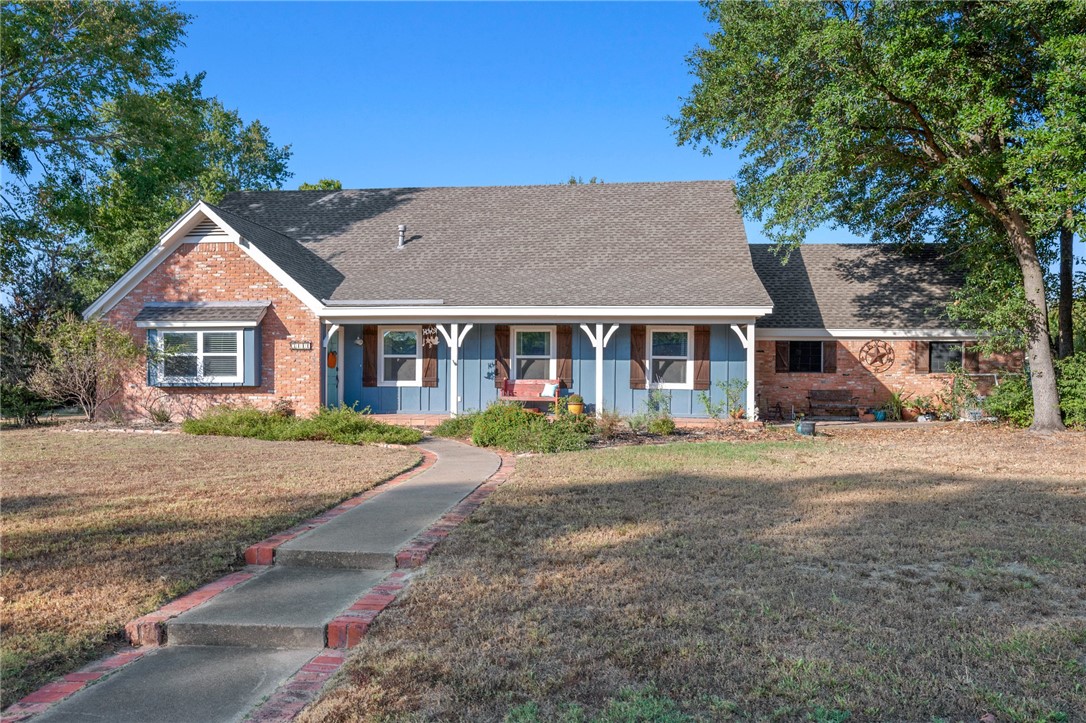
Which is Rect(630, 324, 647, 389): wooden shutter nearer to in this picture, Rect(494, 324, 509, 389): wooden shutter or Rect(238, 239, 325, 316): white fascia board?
Rect(494, 324, 509, 389): wooden shutter

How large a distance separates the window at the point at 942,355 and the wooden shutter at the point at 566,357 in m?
10.3

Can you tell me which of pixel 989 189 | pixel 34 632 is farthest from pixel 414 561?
pixel 989 189

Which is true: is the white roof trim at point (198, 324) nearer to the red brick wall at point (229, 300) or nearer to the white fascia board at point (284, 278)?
the red brick wall at point (229, 300)

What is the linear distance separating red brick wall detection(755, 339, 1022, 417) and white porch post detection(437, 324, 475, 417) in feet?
26.9

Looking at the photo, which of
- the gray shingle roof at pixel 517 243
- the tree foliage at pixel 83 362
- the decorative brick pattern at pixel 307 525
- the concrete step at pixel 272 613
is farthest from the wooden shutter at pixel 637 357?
the concrete step at pixel 272 613

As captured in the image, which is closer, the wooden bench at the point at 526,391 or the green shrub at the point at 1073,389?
the green shrub at the point at 1073,389

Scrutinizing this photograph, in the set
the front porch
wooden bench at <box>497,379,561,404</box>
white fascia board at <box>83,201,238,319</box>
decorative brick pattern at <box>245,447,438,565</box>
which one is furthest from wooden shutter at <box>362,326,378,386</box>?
decorative brick pattern at <box>245,447,438,565</box>

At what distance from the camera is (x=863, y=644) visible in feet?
13.4

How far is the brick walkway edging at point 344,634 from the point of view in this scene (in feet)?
11.6

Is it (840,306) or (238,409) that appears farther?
(840,306)

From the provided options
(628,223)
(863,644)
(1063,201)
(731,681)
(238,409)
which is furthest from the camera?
(628,223)

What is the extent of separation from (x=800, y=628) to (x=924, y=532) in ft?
9.91

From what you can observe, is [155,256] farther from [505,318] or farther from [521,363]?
[521,363]

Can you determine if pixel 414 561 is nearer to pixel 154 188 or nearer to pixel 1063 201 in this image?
pixel 1063 201
